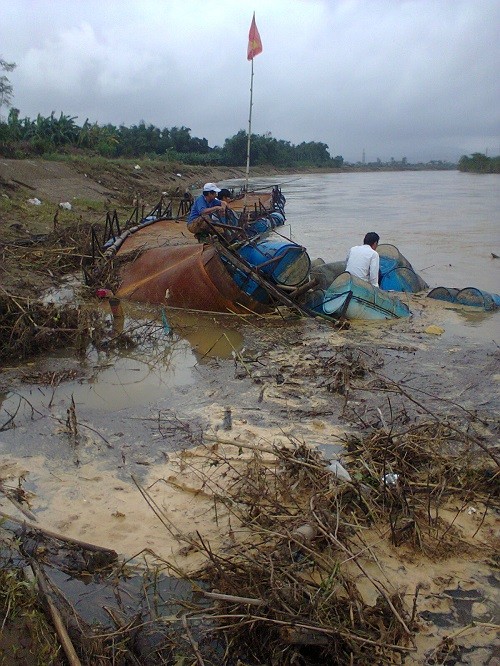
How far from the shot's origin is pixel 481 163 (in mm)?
82812

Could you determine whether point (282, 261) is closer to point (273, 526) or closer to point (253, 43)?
point (273, 526)

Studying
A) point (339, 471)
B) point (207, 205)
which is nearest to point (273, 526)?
point (339, 471)

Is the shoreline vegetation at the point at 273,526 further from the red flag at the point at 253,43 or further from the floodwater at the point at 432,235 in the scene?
the red flag at the point at 253,43

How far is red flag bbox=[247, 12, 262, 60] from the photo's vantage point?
1176 cm

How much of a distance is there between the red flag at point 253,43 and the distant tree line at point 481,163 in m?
74.2

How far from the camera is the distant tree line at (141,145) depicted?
98.9 feet

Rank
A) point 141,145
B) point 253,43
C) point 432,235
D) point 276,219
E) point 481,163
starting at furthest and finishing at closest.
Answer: point 481,163 → point 141,145 → point 276,219 → point 432,235 → point 253,43

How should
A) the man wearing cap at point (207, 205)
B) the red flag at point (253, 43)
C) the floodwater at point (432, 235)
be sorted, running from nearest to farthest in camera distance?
the man wearing cap at point (207, 205) → the floodwater at point (432, 235) → the red flag at point (253, 43)

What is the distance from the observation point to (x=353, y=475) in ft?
11.1

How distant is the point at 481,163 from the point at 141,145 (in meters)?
52.1

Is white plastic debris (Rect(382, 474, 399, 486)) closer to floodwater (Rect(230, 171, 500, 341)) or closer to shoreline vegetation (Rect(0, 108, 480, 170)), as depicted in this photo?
floodwater (Rect(230, 171, 500, 341))

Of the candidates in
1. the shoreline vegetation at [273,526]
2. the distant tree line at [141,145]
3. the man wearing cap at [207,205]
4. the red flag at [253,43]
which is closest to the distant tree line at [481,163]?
the distant tree line at [141,145]

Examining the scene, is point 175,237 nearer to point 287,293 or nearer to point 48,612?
point 287,293

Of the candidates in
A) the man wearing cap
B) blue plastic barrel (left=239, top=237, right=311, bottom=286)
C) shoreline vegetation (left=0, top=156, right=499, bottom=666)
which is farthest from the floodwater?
the man wearing cap
